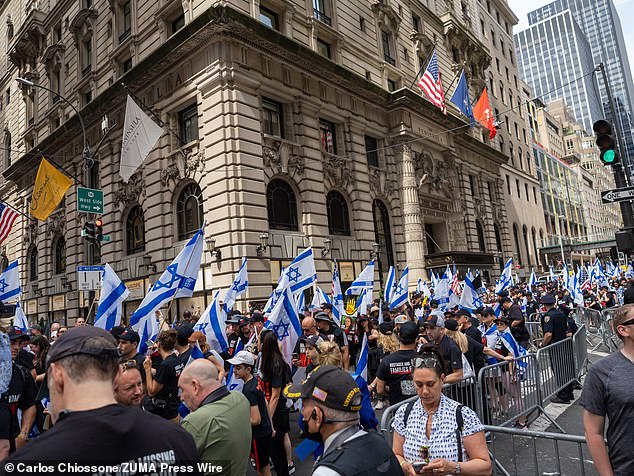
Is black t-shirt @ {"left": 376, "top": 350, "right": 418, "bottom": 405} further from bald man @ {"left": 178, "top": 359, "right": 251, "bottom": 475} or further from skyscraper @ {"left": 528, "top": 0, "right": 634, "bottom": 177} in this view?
→ skyscraper @ {"left": 528, "top": 0, "right": 634, "bottom": 177}

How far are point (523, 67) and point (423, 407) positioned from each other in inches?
7521

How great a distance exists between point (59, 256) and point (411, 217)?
75.5 ft

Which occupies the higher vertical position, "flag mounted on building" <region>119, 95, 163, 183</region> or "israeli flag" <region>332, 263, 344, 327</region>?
"flag mounted on building" <region>119, 95, 163, 183</region>

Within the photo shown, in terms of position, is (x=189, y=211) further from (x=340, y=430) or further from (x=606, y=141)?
(x=340, y=430)

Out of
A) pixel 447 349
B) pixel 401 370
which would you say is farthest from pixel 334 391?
pixel 447 349

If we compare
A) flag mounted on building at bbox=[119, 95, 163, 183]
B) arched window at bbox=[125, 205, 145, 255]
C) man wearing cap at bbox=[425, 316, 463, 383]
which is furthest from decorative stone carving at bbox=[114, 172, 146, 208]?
man wearing cap at bbox=[425, 316, 463, 383]

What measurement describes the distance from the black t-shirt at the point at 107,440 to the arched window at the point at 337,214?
20.6 m

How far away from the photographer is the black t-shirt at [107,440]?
1699 mm

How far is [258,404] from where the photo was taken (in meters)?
5.11

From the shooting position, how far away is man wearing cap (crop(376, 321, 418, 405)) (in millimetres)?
5383

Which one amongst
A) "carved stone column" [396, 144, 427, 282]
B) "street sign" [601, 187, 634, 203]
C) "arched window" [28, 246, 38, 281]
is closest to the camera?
"street sign" [601, 187, 634, 203]

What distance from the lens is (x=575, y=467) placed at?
5.40 m

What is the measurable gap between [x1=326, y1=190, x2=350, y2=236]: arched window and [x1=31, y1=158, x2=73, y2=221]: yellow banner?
11720mm

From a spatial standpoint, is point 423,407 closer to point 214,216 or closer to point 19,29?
point 214,216
